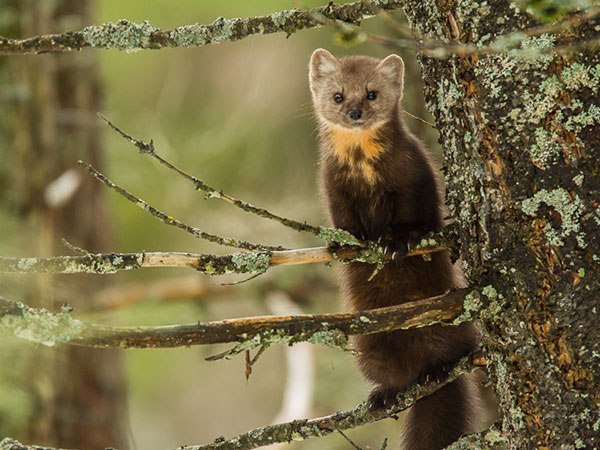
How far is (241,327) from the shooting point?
6.40 ft

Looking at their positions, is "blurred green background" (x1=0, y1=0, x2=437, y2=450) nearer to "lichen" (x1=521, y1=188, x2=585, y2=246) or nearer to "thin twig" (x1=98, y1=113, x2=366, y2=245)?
"thin twig" (x1=98, y1=113, x2=366, y2=245)

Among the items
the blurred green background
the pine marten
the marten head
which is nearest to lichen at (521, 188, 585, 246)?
the pine marten

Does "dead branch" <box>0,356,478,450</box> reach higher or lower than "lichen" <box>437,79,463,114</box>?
lower

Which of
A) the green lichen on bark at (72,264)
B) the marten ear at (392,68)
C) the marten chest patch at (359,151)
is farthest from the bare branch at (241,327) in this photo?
the marten ear at (392,68)

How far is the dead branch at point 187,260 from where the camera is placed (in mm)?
1950

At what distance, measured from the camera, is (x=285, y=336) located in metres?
1.99

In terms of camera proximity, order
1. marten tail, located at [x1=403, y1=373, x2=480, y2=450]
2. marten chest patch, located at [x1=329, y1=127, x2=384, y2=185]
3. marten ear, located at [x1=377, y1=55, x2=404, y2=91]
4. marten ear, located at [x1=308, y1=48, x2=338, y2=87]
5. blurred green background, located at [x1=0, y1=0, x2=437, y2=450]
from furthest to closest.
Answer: blurred green background, located at [x1=0, y1=0, x2=437, y2=450] → marten ear, located at [x1=308, y1=48, x2=338, y2=87] → marten ear, located at [x1=377, y1=55, x2=404, y2=91] → marten chest patch, located at [x1=329, y1=127, x2=384, y2=185] → marten tail, located at [x1=403, y1=373, x2=480, y2=450]

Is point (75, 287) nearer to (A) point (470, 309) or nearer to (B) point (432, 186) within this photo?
(B) point (432, 186)

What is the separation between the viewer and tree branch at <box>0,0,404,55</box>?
7.34 ft

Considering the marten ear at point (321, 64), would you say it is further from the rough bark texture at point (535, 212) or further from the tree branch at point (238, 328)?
the tree branch at point (238, 328)

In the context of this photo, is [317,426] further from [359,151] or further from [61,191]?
[61,191]

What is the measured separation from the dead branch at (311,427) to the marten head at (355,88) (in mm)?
1508

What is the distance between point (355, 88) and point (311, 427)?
6.88ft

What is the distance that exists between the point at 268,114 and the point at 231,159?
2.75ft
